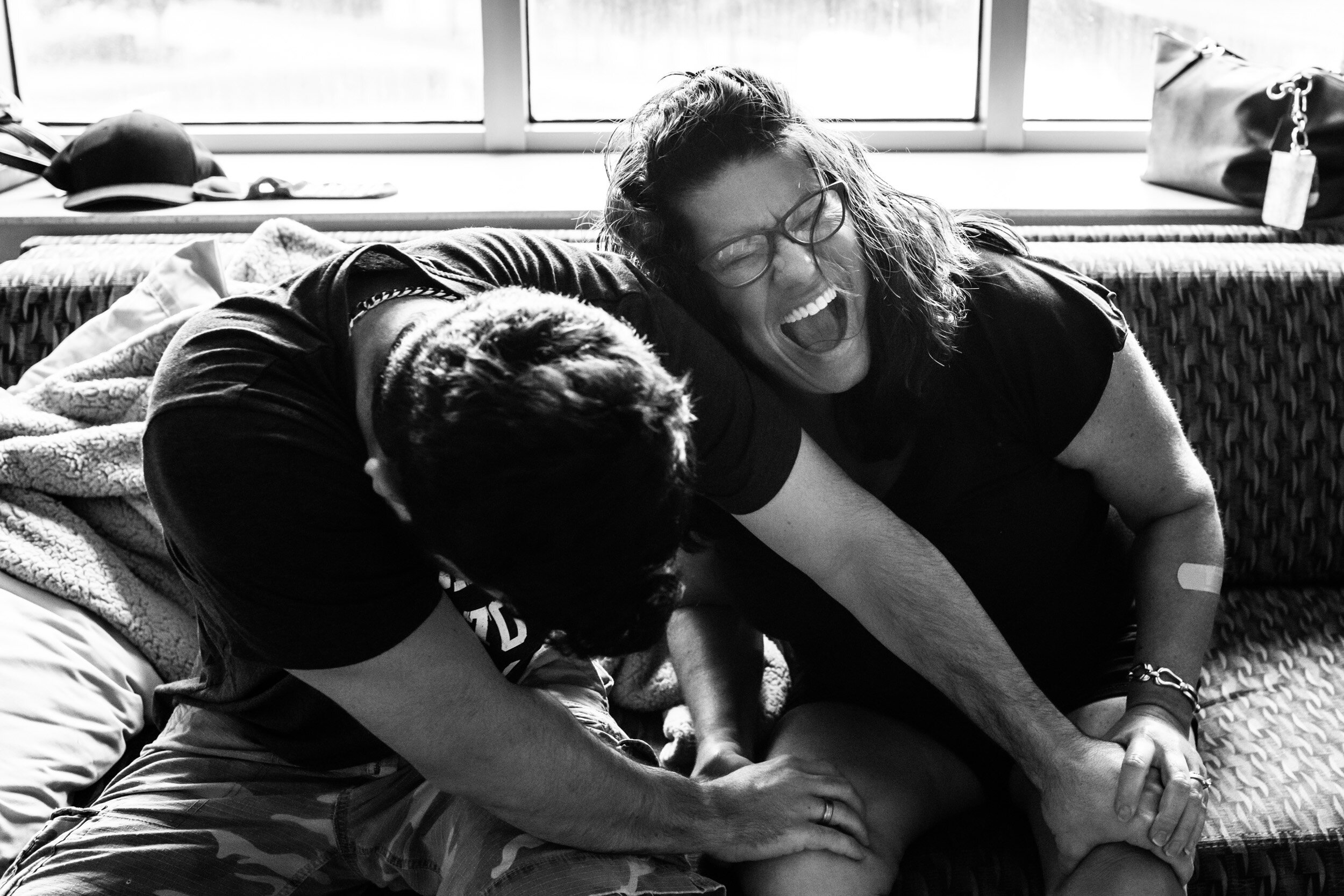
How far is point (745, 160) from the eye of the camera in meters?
1.34

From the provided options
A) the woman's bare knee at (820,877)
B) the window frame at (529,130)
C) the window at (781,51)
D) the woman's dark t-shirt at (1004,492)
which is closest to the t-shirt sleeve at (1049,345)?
the woman's dark t-shirt at (1004,492)

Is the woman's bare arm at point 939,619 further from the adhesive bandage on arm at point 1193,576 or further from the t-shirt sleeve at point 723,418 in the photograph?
the adhesive bandage on arm at point 1193,576

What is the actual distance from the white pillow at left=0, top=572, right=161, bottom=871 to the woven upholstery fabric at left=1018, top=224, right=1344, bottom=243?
149cm

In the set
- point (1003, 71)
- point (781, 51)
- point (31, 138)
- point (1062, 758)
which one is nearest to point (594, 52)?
point (781, 51)

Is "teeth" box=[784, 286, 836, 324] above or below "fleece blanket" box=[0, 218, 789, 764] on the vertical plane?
above

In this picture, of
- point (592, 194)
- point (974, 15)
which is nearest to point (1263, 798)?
point (592, 194)

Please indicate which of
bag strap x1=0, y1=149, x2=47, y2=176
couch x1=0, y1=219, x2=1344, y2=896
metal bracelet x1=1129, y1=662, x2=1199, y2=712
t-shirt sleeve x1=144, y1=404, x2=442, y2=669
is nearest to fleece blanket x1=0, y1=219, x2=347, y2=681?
couch x1=0, y1=219, x2=1344, y2=896

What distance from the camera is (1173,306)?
1.88 m

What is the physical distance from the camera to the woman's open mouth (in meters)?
1.34

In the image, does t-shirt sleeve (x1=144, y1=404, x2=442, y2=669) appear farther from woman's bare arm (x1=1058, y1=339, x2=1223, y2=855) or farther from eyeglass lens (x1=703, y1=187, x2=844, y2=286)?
woman's bare arm (x1=1058, y1=339, x2=1223, y2=855)

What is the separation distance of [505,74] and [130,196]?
31.3 inches

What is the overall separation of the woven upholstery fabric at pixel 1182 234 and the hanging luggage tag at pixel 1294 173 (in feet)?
0.09

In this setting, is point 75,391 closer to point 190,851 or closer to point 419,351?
point 190,851

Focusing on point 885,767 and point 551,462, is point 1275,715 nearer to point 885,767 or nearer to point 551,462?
point 885,767
